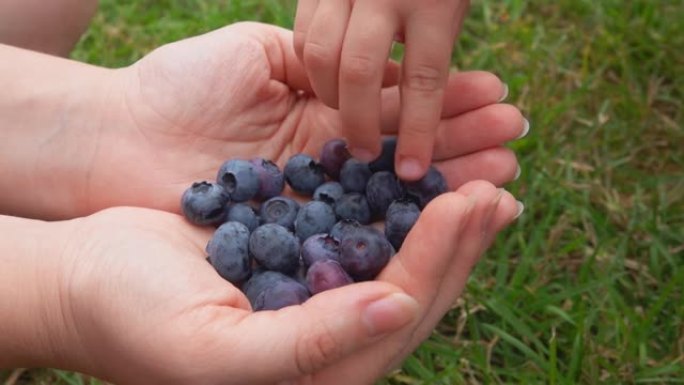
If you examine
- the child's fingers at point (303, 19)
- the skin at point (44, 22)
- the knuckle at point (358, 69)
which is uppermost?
the child's fingers at point (303, 19)

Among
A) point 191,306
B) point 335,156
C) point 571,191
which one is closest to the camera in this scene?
point 191,306

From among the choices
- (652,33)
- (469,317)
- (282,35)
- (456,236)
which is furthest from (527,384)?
(652,33)

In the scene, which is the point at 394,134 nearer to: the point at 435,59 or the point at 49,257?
the point at 435,59

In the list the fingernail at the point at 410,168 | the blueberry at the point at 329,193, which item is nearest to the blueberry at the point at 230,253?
the blueberry at the point at 329,193

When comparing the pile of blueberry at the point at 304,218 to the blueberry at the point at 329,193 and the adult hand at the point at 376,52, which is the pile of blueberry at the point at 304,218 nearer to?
the blueberry at the point at 329,193

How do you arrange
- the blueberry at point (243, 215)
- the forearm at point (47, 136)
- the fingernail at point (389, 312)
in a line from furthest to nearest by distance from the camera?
the forearm at point (47, 136), the blueberry at point (243, 215), the fingernail at point (389, 312)

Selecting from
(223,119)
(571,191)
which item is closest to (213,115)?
(223,119)

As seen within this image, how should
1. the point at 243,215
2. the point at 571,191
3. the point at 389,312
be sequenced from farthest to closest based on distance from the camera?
the point at 571,191 < the point at 243,215 < the point at 389,312

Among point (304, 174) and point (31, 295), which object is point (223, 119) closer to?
point (304, 174)
